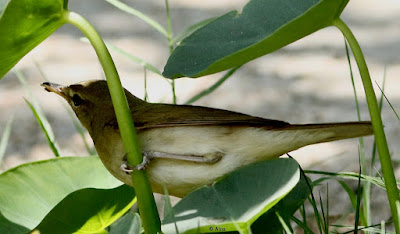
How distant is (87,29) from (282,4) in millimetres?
685

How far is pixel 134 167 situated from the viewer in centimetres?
257

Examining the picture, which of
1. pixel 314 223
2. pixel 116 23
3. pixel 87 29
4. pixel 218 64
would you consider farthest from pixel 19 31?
pixel 116 23

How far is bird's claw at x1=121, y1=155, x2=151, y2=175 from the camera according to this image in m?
2.56

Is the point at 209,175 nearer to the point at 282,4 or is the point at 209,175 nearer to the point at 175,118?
the point at 175,118

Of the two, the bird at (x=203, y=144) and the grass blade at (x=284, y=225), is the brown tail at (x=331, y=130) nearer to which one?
the bird at (x=203, y=144)

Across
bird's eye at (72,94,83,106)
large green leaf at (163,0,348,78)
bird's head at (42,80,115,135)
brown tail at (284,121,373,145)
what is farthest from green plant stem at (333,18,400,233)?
bird's eye at (72,94,83,106)

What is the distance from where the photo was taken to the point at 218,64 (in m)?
2.52

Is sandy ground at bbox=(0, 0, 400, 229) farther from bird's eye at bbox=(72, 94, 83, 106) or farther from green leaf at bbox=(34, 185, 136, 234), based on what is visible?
green leaf at bbox=(34, 185, 136, 234)

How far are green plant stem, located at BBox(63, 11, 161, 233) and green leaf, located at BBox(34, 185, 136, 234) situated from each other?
0.35 meters

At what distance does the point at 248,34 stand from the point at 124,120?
53cm

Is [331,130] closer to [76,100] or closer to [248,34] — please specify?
[248,34]

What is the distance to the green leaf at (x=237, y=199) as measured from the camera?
238cm

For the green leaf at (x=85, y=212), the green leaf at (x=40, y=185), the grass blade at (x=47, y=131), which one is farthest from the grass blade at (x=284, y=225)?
the grass blade at (x=47, y=131)

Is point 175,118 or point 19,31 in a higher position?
point 19,31
